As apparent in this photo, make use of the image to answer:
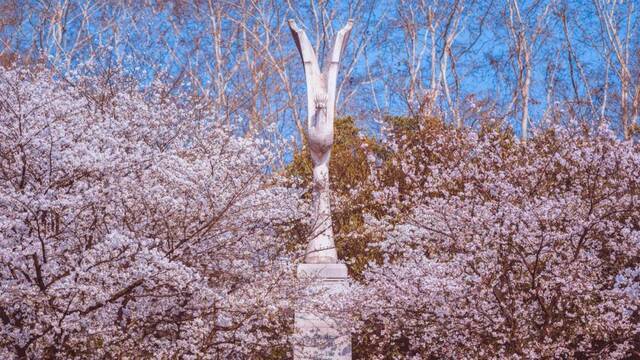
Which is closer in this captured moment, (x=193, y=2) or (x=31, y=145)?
(x=31, y=145)

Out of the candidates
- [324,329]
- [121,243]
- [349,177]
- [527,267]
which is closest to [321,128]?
[324,329]

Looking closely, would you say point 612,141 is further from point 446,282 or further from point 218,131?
point 218,131

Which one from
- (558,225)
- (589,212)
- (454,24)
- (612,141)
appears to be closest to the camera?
(589,212)

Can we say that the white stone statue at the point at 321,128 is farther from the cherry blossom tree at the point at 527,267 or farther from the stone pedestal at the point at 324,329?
the cherry blossom tree at the point at 527,267

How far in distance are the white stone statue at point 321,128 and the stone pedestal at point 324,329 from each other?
14cm

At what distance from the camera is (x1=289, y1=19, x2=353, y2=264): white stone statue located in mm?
7336

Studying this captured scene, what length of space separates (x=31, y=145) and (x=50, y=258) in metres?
0.87

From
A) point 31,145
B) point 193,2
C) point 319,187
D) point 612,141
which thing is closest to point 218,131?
point 319,187

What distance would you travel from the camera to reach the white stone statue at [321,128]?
7.34 metres

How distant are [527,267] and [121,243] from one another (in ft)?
11.8

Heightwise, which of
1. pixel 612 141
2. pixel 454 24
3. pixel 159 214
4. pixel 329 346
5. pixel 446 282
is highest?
pixel 454 24

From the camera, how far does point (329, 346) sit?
7277 mm

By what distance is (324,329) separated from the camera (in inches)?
288

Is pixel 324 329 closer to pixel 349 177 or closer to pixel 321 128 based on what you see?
pixel 321 128
